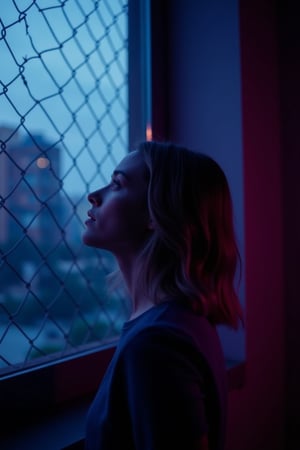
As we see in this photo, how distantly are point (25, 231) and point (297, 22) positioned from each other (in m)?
1.00

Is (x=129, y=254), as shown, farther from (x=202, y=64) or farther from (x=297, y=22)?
(x=297, y=22)

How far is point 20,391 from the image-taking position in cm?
69

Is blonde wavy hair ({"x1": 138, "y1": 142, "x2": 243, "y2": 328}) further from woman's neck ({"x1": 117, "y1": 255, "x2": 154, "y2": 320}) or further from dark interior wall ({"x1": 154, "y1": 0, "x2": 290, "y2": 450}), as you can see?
→ dark interior wall ({"x1": 154, "y1": 0, "x2": 290, "y2": 450})

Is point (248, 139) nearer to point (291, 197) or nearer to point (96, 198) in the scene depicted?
point (291, 197)

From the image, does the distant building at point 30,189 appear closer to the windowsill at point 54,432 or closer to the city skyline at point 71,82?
the city skyline at point 71,82

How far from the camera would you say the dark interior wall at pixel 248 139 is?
1.05 metres

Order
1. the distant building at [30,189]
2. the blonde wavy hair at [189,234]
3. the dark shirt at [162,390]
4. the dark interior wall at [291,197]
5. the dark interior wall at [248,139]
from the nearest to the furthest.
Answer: the dark shirt at [162,390]
the blonde wavy hair at [189,234]
the distant building at [30,189]
the dark interior wall at [248,139]
the dark interior wall at [291,197]

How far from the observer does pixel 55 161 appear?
0.82 m

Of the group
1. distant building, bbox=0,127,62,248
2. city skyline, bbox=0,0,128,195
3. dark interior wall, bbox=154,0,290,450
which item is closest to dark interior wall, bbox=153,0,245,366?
dark interior wall, bbox=154,0,290,450

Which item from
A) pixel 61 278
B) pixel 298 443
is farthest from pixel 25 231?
pixel 298 443

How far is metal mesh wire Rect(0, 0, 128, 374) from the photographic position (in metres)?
0.73

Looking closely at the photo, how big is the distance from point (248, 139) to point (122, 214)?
55cm

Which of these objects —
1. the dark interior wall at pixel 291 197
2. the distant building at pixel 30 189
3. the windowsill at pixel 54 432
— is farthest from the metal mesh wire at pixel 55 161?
the dark interior wall at pixel 291 197

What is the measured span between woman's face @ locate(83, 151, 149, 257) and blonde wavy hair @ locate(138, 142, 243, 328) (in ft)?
0.07
